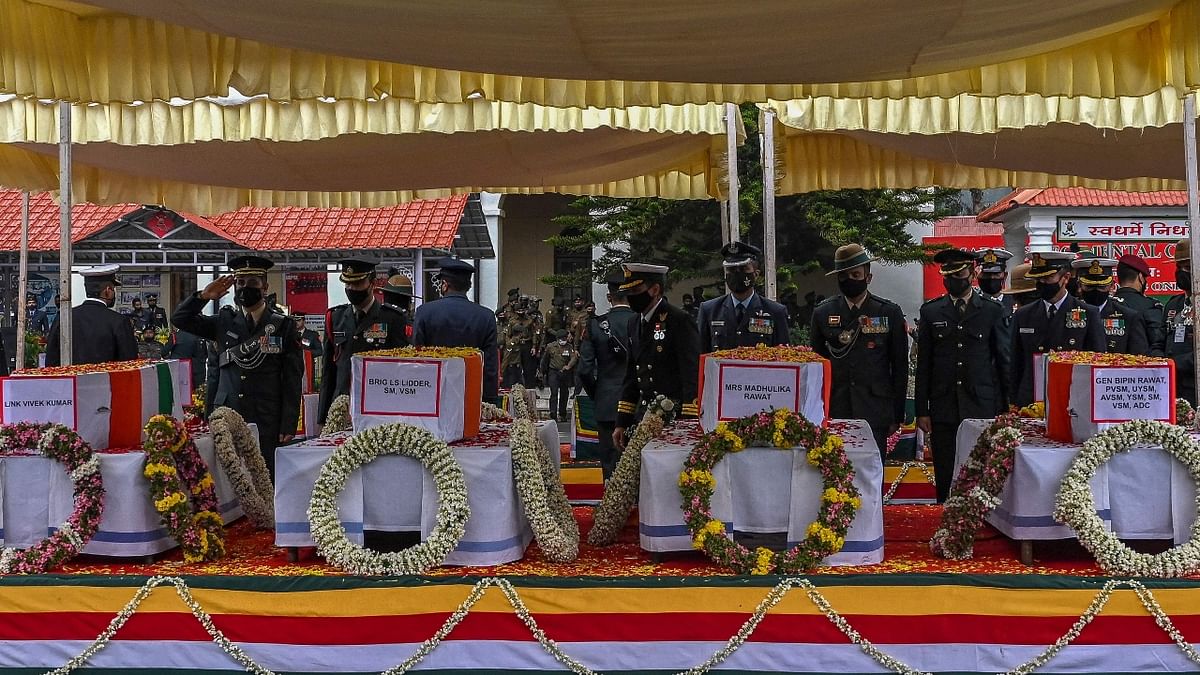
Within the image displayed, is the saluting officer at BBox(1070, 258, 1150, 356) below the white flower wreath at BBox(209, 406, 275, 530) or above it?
above

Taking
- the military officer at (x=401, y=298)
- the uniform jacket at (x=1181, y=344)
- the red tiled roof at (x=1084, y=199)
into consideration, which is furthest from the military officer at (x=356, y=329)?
the red tiled roof at (x=1084, y=199)

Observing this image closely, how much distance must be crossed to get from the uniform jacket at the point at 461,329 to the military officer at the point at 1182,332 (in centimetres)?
472

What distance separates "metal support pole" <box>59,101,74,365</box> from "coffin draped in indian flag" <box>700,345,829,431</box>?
3202mm

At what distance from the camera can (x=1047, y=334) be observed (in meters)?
6.71

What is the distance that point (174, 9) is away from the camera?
347cm

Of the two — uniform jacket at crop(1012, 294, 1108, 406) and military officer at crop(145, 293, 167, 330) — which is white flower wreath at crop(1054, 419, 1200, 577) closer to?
uniform jacket at crop(1012, 294, 1108, 406)

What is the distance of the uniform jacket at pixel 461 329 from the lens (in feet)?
22.2

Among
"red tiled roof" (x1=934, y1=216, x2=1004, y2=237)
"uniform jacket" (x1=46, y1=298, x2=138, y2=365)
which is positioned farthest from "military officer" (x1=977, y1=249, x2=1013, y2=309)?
"red tiled roof" (x1=934, y1=216, x2=1004, y2=237)

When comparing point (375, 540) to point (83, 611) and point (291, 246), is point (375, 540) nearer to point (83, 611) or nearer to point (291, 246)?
point (83, 611)

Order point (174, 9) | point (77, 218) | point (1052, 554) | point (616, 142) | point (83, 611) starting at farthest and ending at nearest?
point (77, 218), point (616, 142), point (1052, 554), point (83, 611), point (174, 9)

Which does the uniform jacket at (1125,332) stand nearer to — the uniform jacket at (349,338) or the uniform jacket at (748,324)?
the uniform jacket at (748,324)

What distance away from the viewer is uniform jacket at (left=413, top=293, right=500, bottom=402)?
22.2 feet

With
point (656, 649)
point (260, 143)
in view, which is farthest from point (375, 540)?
point (260, 143)

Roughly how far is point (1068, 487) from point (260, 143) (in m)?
4.72
